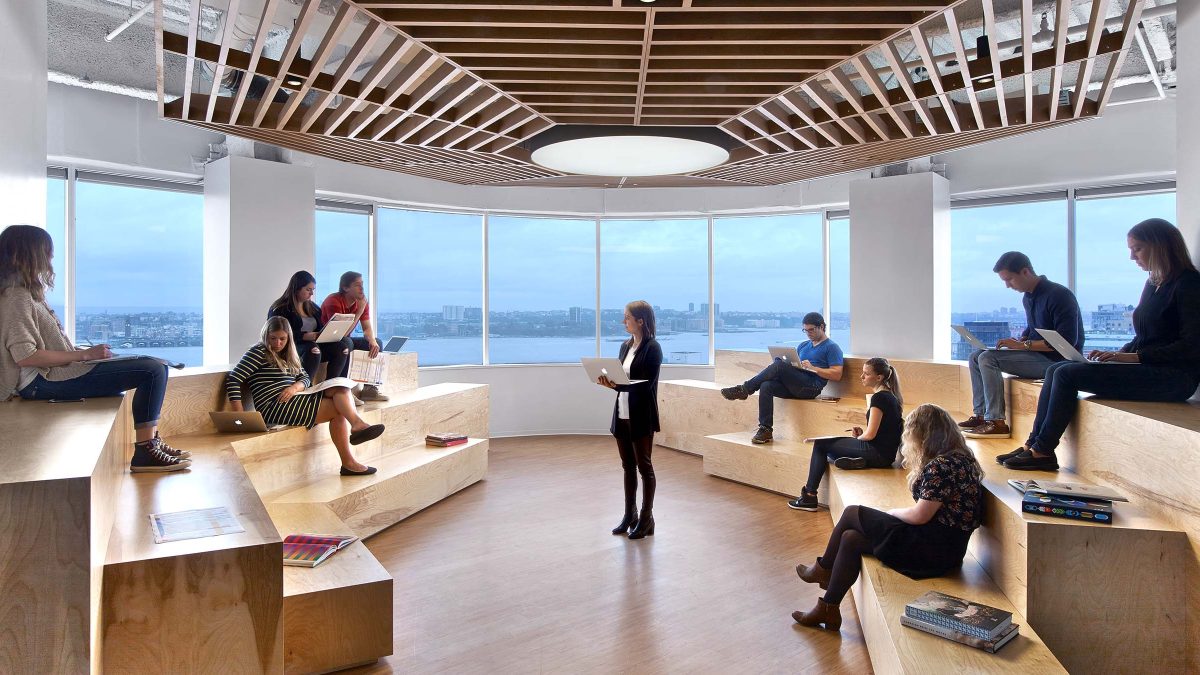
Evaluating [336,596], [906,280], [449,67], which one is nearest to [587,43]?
[449,67]

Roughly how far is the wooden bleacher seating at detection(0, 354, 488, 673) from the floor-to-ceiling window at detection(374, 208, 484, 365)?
361 cm

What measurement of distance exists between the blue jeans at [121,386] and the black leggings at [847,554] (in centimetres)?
367

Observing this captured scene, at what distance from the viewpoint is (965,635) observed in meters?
2.73

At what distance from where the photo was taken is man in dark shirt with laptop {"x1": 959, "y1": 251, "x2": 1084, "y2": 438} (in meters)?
4.79

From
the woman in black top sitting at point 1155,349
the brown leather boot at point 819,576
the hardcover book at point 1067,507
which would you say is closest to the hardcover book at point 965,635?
the hardcover book at point 1067,507

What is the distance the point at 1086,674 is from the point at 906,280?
202 inches

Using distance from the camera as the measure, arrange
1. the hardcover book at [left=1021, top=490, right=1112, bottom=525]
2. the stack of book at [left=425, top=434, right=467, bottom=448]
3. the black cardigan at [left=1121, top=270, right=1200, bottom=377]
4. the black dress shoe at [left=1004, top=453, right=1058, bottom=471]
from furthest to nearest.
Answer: the stack of book at [left=425, top=434, right=467, bottom=448]
the black dress shoe at [left=1004, top=453, right=1058, bottom=471]
the black cardigan at [left=1121, top=270, right=1200, bottom=377]
the hardcover book at [left=1021, top=490, right=1112, bottom=525]

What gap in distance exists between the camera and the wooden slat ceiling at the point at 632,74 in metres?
3.41

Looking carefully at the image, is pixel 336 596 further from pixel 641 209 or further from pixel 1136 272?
pixel 1136 272

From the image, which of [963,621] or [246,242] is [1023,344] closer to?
[963,621]

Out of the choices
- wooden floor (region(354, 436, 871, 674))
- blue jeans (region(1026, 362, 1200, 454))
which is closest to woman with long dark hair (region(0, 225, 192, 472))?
wooden floor (region(354, 436, 871, 674))

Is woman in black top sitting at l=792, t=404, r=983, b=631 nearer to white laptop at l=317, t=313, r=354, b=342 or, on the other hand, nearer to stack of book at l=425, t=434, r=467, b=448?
stack of book at l=425, t=434, r=467, b=448

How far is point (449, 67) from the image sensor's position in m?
4.14

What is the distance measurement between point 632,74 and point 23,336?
3299 mm
